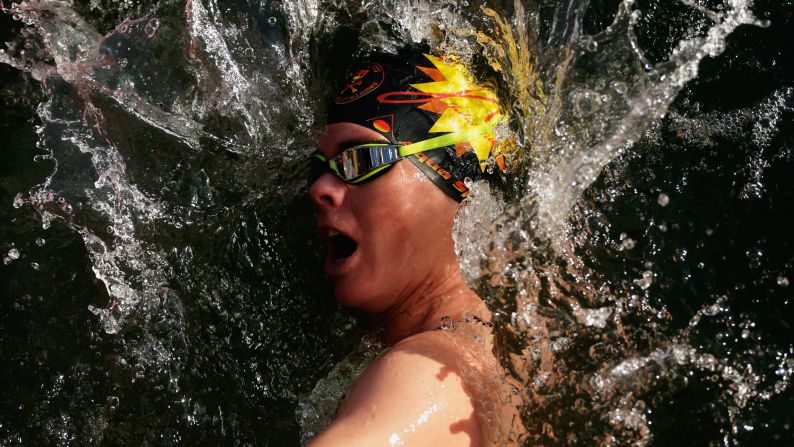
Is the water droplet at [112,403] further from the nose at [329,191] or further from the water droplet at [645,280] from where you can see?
the water droplet at [645,280]

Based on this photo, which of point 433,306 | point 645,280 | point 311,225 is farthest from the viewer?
point 311,225

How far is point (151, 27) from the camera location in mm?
3490

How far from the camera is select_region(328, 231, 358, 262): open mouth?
342cm

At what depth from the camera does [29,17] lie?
3.39 m

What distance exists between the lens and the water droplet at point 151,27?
11.4 ft

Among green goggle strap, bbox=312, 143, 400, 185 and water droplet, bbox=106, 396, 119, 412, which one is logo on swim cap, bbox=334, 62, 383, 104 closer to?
green goggle strap, bbox=312, 143, 400, 185

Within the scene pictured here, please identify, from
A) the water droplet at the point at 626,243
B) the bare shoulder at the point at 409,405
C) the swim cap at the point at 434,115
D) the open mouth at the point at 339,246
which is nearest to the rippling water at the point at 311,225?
the water droplet at the point at 626,243

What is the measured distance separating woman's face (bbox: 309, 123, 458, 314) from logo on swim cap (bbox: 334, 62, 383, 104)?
0.16 metres

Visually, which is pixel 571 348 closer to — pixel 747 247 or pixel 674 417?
pixel 674 417

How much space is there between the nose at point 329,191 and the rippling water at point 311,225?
13.9 inches

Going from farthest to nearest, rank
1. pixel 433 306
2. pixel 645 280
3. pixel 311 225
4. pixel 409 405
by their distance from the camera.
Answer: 1. pixel 311 225
2. pixel 645 280
3. pixel 433 306
4. pixel 409 405

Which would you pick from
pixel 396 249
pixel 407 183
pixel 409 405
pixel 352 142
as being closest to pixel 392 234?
pixel 396 249

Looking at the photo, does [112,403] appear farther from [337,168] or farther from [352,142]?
[352,142]

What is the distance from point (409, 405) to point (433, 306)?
752 mm
